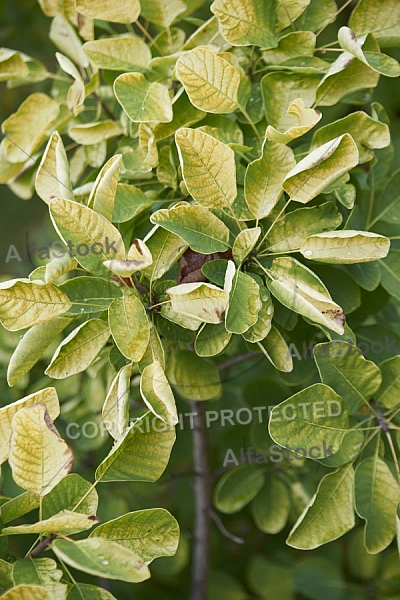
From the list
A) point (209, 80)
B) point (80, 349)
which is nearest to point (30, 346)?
point (80, 349)

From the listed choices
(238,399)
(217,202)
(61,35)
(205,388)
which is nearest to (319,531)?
(205,388)

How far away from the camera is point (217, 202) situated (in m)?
0.52

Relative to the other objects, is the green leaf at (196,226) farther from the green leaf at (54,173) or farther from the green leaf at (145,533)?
the green leaf at (145,533)

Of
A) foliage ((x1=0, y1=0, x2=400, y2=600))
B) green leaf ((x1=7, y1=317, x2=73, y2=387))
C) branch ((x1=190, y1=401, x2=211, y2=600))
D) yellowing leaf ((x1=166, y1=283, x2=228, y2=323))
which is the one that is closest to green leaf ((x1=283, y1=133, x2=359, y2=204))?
foliage ((x1=0, y1=0, x2=400, y2=600))

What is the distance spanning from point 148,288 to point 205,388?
0.12 metres

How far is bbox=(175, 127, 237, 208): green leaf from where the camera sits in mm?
488

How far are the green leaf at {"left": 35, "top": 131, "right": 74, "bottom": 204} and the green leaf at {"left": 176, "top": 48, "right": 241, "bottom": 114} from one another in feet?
0.36

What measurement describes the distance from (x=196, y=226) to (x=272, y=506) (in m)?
0.41

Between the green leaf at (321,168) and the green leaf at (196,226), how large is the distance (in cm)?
6

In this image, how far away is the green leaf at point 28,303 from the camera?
0.48 meters

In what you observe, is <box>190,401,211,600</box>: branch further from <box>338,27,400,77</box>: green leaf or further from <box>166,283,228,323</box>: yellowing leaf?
<box>338,27,400,77</box>: green leaf

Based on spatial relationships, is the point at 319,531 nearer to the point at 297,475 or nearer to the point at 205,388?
the point at 205,388

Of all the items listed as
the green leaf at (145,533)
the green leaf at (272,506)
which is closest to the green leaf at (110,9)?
the green leaf at (145,533)

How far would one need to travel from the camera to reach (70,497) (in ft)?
1.64
